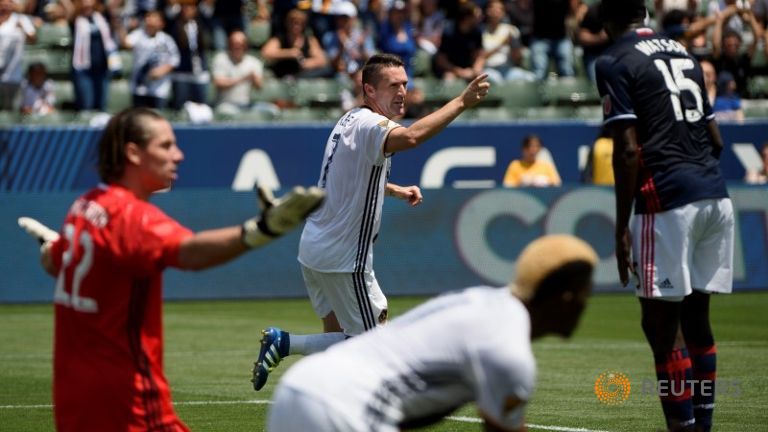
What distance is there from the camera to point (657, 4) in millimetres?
23844

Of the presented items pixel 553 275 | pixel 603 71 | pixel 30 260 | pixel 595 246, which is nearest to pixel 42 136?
pixel 30 260

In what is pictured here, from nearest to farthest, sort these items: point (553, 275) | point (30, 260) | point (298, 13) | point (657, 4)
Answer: point (553, 275), point (30, 260), point (298, 13), point (657, 4)

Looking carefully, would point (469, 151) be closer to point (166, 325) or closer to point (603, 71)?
point (166, 325)

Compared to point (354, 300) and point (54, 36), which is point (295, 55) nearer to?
point (54, 36)

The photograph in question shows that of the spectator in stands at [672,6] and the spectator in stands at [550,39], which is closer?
the spectator in stands at [550,39]

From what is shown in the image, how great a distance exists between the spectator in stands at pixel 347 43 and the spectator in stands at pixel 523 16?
9.51ft

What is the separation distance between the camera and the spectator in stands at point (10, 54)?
19.8m

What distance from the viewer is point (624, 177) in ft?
24.5

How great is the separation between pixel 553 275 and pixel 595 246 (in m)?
13.7

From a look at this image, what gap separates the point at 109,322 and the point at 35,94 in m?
16.2

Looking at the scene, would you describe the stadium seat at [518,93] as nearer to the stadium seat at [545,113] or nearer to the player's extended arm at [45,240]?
the stadium seat at [545,113]

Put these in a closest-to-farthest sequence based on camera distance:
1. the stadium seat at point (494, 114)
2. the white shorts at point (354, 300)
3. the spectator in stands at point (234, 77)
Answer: the white shorts at point (354, 300) < the spectator in stands at point (234, 77) < the stadium seat at point (494, 114)

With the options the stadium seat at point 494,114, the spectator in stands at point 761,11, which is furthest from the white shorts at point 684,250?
the spectator in stands at point 761,11

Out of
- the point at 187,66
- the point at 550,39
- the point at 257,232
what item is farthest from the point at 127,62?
the point at 257,232
